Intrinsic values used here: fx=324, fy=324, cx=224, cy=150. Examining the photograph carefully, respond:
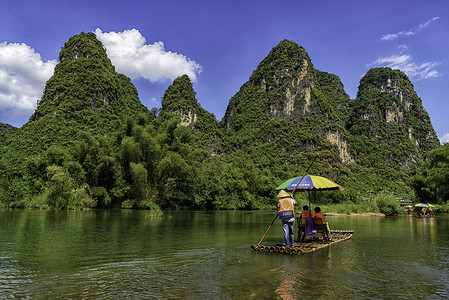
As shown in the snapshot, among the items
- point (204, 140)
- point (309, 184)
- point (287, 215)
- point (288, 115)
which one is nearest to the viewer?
point (287, 215)

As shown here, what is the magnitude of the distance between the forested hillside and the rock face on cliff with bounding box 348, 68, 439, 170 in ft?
1.58

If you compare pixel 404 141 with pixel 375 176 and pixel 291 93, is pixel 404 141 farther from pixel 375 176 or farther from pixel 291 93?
pixel 291 93

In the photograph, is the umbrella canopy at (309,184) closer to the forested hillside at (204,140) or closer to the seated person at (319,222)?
the seated person at (319,222)

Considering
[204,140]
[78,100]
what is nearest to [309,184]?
[78,100]

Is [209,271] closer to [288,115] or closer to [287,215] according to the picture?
[287,215]

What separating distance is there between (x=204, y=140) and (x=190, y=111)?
10.3 metres

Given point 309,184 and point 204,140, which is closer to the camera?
point 309,184

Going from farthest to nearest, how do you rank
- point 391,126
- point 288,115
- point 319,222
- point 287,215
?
point 391,126, point 288,115, point 319,222, point 287,215

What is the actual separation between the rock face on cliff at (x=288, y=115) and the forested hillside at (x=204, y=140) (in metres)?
0.42

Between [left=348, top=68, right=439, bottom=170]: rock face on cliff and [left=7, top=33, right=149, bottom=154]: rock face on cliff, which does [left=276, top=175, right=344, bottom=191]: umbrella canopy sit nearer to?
[left=7, top=33, right=149, bottom=154]: rock face on cliff

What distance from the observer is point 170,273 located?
23.7ft

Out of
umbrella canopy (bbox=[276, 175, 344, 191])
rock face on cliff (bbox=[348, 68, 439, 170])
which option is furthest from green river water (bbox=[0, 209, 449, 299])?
rock face on cliff (bbox=[348, 68, 439, 170])

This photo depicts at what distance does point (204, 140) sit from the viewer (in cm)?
10006

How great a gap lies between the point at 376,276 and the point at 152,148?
125 ft
